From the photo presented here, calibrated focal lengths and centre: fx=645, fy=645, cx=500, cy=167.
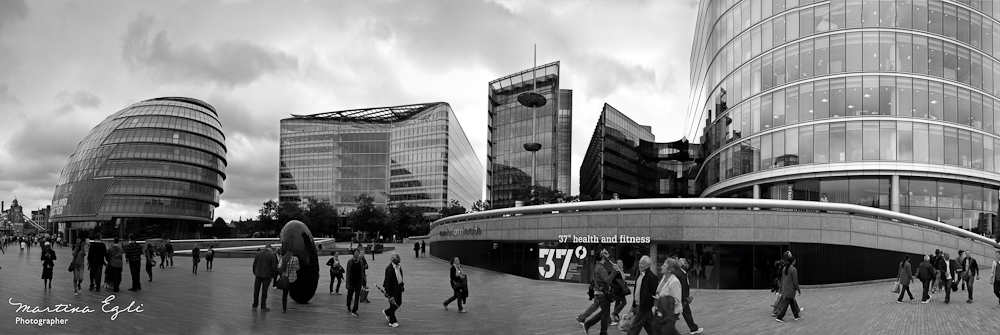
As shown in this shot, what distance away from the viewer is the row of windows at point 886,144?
131ft

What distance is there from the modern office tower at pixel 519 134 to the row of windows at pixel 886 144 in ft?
175

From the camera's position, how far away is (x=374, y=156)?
454 ft

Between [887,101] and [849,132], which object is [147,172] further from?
[887,101]

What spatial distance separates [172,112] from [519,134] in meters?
61.2

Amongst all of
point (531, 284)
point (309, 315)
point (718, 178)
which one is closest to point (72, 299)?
point (309, 315)

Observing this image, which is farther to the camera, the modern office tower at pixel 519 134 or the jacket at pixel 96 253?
the modern office tower at pixel 519 134

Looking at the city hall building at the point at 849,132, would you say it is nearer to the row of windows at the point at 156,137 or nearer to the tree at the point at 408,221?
the tree at the point at 408,221

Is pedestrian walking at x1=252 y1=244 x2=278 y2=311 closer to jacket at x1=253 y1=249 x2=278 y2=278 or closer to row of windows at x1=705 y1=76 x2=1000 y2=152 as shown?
jacket at x1=253 y1=249 x2=278 y2=278

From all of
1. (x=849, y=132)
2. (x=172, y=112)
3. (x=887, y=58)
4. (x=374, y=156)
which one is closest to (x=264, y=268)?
(x=849, y=132)

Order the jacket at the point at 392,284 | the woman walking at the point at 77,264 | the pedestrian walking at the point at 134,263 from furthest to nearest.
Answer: the pedestrian walking at the point at 134,263, the woman walking at the point at 77,264, the jacket at the point at 392,284

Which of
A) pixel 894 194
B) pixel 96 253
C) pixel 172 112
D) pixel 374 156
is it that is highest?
pixel 172 112

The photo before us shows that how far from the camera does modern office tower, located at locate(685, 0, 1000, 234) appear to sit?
40.1 meters

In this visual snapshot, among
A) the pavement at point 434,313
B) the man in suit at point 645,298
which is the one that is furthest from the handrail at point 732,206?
the man in suit at point 645,298

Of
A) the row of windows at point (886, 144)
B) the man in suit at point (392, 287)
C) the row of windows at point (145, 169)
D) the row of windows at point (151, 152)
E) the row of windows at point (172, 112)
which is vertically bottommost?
the man in suit at point (392, 287)
